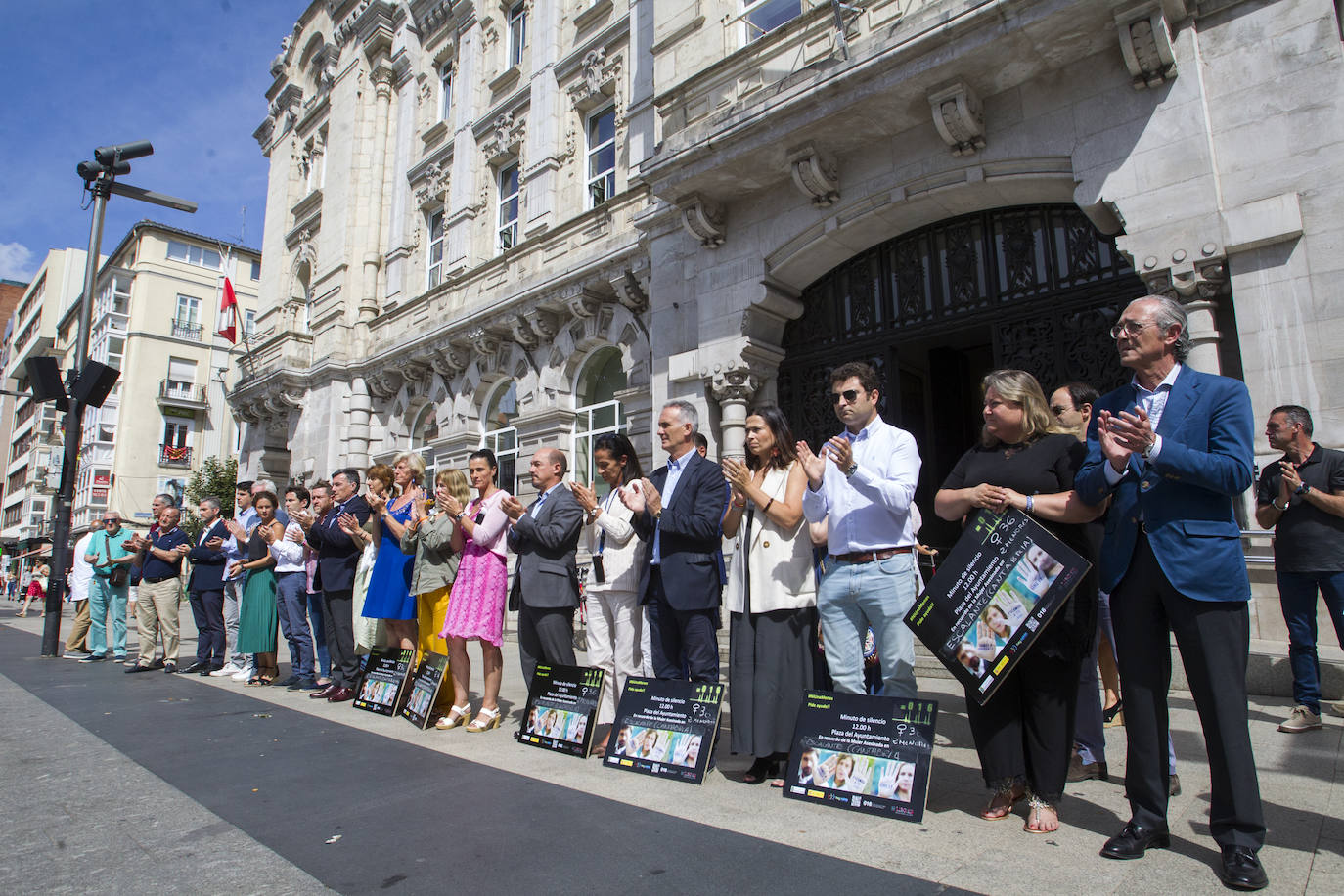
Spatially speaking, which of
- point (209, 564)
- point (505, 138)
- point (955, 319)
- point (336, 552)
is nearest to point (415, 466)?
point (336, 552)

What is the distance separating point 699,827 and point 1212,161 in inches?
269

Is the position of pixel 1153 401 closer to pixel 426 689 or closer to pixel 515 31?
pixel 426 689

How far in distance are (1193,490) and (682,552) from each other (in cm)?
248

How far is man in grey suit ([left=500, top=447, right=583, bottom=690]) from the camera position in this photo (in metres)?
5.19

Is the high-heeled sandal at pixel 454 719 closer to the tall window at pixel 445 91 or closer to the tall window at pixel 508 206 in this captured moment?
the tall window at pixel 508 206

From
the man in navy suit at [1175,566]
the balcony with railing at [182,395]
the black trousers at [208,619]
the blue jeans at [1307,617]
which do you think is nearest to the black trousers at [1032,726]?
the man in navy suit at [1175,566]

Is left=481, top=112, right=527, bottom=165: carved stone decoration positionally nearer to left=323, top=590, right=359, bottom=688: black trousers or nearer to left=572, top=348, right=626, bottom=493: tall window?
left=572, top=348, right=626, bottom=493: tall window

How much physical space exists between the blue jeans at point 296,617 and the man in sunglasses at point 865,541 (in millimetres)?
5796

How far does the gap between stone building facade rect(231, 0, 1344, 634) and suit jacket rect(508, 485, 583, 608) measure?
4860 mm

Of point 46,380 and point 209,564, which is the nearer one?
point 209,564

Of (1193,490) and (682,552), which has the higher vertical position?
(1193,490)

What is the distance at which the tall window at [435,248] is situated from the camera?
717 inches

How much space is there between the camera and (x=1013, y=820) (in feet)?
10.7

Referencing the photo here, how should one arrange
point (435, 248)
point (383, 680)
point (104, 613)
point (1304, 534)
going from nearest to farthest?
1. point (1304, 534)
2. point (383, 680)
3. point (104, 613)
4. point (435, 248)
